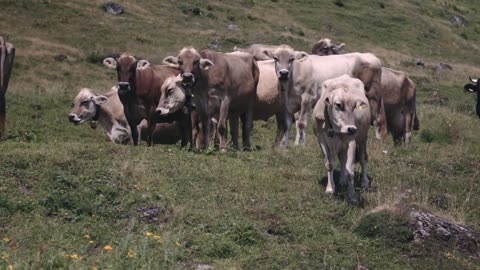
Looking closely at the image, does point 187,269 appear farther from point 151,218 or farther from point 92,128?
point 92,128

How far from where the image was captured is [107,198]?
1309cm

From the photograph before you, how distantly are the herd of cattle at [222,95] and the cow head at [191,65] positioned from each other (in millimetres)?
21

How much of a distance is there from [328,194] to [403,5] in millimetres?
50275

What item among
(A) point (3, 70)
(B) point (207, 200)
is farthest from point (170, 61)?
(B) point (207, 200)

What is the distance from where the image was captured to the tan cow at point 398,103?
21.9 metres

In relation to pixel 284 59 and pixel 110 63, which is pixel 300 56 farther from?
pixel 110 63

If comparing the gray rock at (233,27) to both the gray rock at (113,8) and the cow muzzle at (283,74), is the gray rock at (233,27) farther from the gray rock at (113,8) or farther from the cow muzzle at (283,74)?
the cow muzzle at (283,74)

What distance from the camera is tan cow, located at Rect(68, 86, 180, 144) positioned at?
20.7 meters

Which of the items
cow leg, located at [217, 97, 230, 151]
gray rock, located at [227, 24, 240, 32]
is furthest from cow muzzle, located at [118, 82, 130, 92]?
gray rock, located at [227, 24, 240, 32]

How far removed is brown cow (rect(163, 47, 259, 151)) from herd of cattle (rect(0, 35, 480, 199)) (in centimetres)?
2

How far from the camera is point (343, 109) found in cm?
1365

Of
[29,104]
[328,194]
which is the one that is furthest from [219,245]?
[29,104]

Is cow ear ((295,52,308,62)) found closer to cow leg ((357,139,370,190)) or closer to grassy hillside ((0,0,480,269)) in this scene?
grassy hillside ((0,0,480,269))

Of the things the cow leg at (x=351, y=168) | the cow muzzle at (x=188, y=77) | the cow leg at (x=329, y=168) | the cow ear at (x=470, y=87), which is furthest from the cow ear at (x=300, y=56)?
the cow ear at (x=470, y=87)
